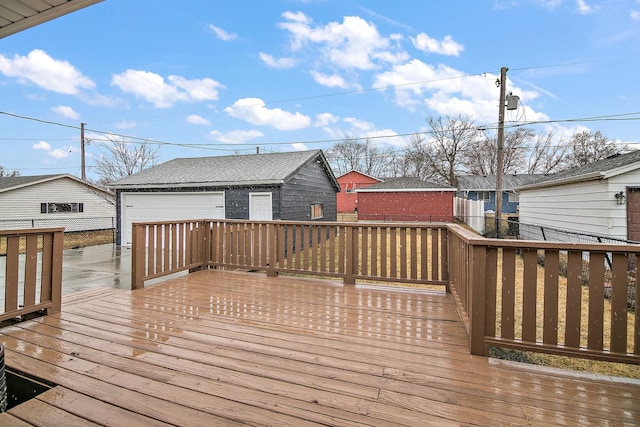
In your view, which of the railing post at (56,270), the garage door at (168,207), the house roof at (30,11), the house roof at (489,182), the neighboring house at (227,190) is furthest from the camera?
the house roof at (489,182)

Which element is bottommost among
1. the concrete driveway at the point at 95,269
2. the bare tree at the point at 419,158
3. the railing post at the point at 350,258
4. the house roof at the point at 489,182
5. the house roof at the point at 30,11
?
the concrete driveway at the point at 95,269

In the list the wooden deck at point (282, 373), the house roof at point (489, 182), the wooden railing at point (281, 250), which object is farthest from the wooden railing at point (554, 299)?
the house roof at point (489, 182)

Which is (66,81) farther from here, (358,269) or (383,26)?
(358,269)

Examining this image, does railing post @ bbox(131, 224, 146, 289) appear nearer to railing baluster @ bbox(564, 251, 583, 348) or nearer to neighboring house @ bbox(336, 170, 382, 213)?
railing baluster @ bbox(564, 251, 583, 348)

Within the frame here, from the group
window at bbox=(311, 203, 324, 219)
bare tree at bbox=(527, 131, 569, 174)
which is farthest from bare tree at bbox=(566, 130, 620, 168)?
window at bbox=(311, 203, 324, 219)

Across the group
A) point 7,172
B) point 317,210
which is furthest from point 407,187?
point 7,172

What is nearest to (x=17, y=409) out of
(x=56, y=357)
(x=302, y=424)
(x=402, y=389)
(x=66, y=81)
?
(x=56, y=357)

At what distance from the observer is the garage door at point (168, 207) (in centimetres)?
955

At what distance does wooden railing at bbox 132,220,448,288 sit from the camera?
4.09 metres

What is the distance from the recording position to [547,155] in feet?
102

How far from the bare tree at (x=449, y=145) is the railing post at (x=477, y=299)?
87.8ft

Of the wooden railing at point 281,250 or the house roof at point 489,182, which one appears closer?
the wooden railing at point 281,250

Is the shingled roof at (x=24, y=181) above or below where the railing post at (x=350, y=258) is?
above

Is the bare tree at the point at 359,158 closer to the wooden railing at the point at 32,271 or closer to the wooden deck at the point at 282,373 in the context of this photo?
the wooden deck at the point at 282,373
